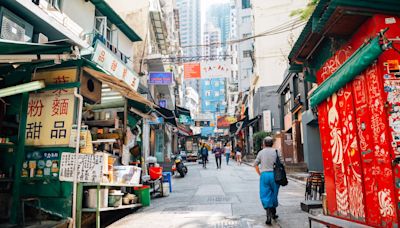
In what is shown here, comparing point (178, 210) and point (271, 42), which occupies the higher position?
point (271, 42)

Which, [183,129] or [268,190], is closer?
[268,190]

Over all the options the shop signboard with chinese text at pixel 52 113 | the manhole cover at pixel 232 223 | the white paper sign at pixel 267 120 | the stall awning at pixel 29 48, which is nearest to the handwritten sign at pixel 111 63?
the shop signboard with chinese text at pixel 52 113

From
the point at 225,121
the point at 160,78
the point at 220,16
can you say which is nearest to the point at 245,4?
the point at 225,121

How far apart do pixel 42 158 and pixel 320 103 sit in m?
6.10

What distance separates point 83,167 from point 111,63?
6.26 metres

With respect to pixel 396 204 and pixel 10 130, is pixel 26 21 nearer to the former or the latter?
pixel 10 130

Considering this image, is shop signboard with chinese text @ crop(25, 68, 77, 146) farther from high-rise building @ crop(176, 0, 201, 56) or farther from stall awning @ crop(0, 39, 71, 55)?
high-rise building @ crop(176, 0, 201, 56)

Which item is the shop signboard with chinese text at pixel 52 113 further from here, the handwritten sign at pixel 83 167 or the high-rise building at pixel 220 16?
the high-rise building at pixel 220 16

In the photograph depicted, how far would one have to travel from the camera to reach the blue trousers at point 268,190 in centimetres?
654

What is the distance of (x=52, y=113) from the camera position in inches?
266

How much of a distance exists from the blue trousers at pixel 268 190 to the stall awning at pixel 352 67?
209cm

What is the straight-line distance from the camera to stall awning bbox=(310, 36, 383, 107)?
147 inches

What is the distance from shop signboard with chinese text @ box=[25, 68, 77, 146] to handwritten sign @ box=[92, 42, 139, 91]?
3.10 metres

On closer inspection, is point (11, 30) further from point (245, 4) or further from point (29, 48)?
point (245, 4)
